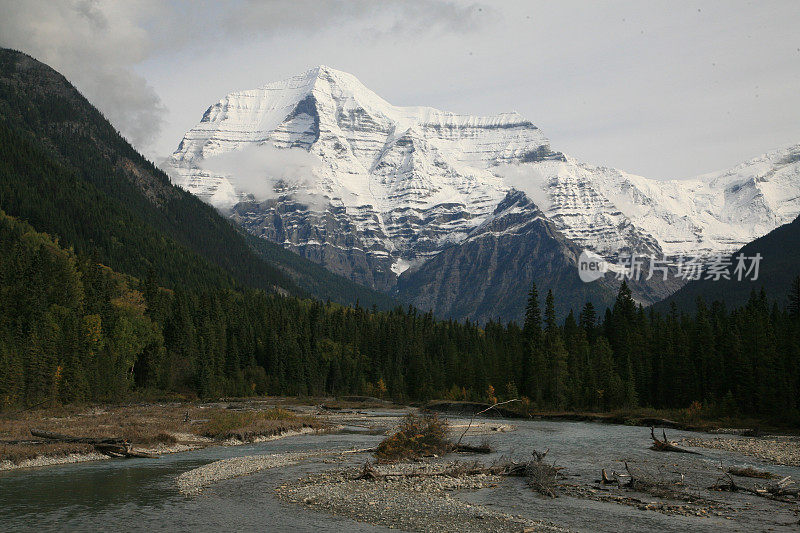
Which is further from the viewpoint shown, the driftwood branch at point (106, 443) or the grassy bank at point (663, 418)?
the grassy bank at point (663, 418)

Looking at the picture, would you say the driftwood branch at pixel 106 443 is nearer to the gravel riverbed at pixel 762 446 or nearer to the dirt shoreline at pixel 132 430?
the dirt shoreline at pixel 132 430

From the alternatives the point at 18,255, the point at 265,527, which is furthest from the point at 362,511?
the point at 18,255

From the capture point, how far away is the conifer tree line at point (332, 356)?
318 ft

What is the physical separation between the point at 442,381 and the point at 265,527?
432 ft

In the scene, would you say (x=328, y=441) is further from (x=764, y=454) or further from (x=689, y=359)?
(x=689, y=359)

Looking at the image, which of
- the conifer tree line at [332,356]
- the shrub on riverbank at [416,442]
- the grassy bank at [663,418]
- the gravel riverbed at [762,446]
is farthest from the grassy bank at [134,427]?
the gravel riverbed at [762,446]

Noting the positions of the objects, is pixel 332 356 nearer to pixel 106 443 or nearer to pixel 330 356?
pixel 330 356

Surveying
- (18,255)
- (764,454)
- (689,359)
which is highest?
(18,255)

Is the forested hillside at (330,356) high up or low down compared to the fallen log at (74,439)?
up

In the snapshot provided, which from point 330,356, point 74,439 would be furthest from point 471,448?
point 330,356

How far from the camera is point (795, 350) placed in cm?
8769

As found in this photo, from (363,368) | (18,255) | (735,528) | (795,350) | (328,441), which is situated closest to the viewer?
(735,528)

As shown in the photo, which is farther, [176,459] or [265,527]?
[176,459]

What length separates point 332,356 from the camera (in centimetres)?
18462
